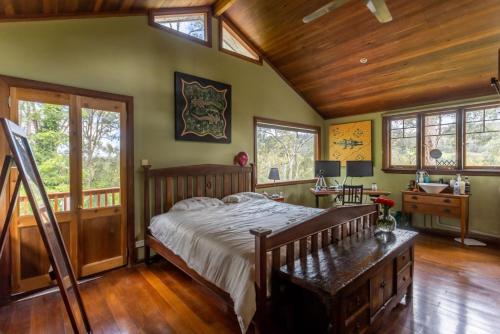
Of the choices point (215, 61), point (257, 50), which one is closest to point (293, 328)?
point (215, 61)

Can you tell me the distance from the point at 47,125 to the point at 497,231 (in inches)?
255

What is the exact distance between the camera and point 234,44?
15.2 ft

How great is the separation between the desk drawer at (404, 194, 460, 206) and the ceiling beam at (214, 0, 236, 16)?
14.3 feet

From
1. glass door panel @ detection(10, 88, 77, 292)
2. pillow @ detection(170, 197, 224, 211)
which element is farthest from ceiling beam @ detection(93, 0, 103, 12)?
pillow @ detection(170, 197, 224, 211)

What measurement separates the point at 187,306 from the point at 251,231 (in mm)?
1262

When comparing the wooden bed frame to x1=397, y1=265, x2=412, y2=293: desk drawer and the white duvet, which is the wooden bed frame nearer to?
the white duvet

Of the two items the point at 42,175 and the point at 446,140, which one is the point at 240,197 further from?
the point at 446,140

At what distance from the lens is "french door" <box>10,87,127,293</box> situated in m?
2.59

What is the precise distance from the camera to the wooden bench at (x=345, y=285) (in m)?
1.54

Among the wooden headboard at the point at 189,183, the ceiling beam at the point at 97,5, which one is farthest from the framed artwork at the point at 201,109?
the ceiling beam at the point at 97,5

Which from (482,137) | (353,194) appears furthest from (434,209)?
(482,137)

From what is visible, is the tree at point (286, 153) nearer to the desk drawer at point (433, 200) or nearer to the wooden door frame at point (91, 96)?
the desk drawer at point (433, 200)

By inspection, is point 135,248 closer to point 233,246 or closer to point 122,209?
point 122,209

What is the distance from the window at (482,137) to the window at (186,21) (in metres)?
4.60
